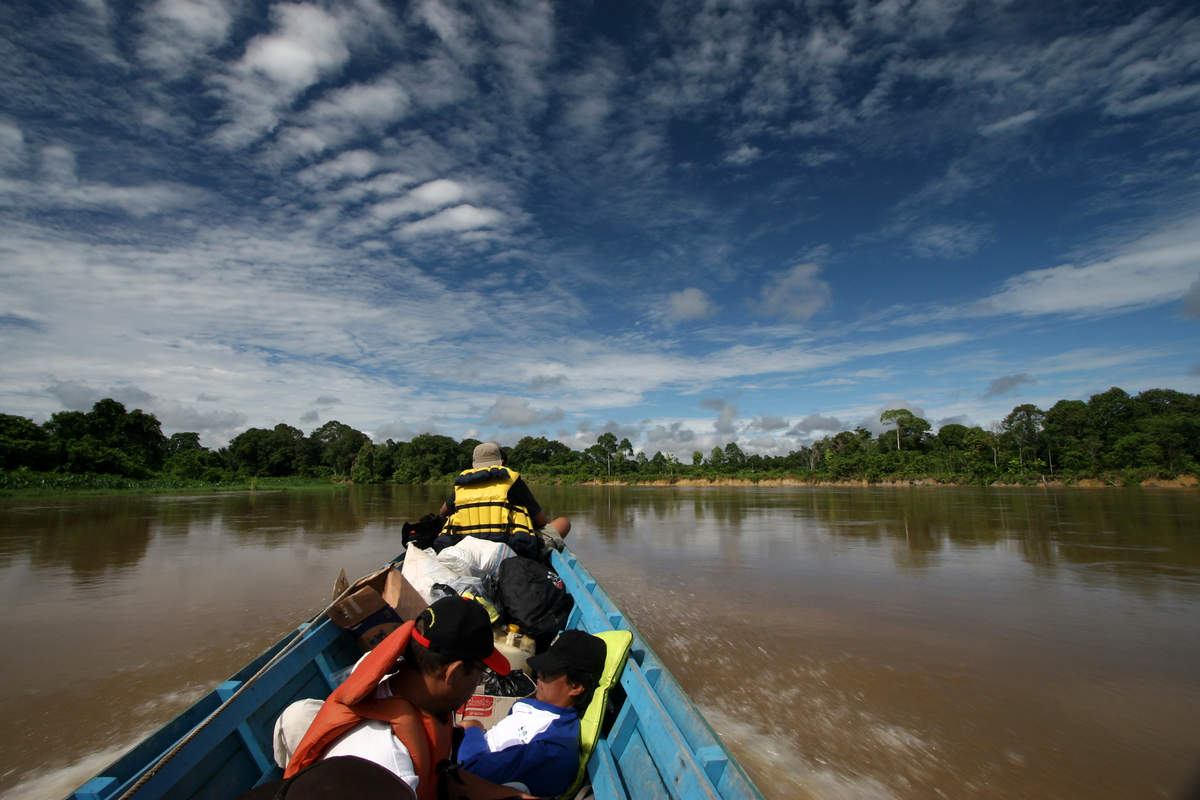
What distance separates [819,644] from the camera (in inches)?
222

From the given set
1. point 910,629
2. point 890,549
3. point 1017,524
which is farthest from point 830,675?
point 1017,524

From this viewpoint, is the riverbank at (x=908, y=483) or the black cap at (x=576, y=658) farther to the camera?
the riverbank at (x=908, y=483)

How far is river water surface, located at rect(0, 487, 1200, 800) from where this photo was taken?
138 inches

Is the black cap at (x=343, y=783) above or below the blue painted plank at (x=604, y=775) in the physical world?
above

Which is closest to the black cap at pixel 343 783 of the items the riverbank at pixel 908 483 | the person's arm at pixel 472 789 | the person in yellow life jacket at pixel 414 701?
the person in yellow life jacket at pixel 414 701

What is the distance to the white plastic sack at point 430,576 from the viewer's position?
3.59m

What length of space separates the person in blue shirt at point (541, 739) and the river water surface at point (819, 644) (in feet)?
5.62

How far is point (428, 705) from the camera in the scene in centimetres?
162

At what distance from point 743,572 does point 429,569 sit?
265 inches

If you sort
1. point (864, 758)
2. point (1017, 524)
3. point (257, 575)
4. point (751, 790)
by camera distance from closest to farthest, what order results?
point (751, 790) < point (864, 758) < point (257, 575) < point (1017, 524)

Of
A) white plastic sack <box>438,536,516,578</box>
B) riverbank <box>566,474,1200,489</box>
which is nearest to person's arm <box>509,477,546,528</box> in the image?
white plastic sack <box>438,536,516,578</box>

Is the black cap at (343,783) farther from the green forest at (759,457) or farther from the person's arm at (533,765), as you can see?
the green forest at (759,457)

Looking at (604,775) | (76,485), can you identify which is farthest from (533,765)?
(76,485)

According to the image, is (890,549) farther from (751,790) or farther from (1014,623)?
(751,790)
